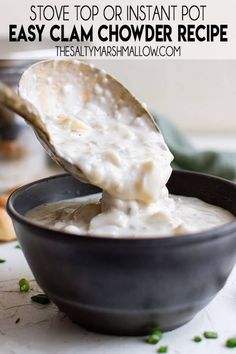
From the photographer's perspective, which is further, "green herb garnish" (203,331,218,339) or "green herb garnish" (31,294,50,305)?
"green herb garnish" (31,294,50,305)

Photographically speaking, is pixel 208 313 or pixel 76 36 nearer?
pixel 208 313

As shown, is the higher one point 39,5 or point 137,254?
point 39,5

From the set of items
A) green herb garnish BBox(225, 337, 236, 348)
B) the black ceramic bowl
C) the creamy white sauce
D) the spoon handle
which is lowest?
green herb garnish BBox(225, 337, 236, 348)

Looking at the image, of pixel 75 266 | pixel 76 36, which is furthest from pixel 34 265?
pixel 76 36

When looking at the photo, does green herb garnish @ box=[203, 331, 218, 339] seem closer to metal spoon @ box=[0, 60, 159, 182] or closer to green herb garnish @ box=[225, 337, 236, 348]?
green herb garnish @ box=[225, 337, 236, 348]

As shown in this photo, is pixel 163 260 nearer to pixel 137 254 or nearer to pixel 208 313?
pixel 137 254

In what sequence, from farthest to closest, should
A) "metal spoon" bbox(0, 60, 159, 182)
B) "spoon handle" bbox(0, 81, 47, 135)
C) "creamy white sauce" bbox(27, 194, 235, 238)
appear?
1. "metal spoon" bbox(0, 60, 159, 182)
2. "creamy white sauce" bbox(27, 194, 235, 238)
3. "spoon handle" bbox(0, 81, 47, 135)

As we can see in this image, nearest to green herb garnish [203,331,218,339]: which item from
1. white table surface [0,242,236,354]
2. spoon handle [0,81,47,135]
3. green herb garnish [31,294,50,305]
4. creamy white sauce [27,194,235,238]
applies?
white table surface [0,242,236,354]
